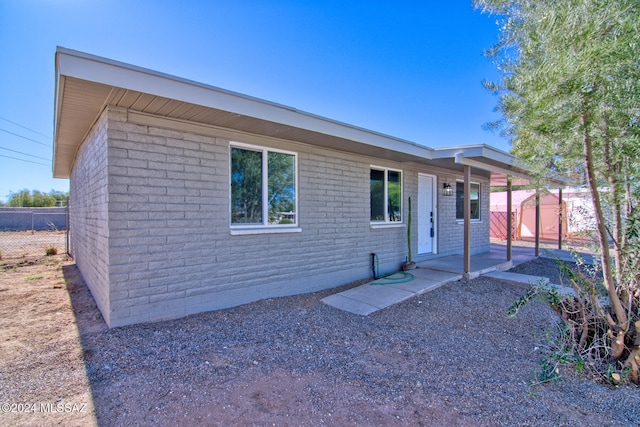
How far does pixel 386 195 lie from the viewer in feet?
23.4

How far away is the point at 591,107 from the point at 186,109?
398 centimetres

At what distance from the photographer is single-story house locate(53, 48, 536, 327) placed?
11.8 feet

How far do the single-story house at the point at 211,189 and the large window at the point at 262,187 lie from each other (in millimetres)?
19

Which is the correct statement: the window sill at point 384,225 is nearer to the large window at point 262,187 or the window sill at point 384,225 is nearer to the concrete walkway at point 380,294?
the concrete walkway at point 380,294

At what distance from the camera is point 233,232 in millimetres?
4578

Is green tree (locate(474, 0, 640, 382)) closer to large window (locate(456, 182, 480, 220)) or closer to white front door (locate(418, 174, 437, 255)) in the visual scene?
white front door (locate(418, 174, 437, 255))

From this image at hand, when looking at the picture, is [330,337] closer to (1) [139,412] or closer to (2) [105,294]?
(1) [139,412]

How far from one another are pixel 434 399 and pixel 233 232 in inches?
130

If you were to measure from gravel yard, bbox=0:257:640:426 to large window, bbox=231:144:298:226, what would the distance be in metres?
1.40

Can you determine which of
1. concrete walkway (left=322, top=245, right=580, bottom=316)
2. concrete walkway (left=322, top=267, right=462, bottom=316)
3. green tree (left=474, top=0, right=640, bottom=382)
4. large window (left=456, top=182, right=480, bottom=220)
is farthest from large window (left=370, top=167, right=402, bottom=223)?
green tree (left=474, top=0, right=640, bottom=382)

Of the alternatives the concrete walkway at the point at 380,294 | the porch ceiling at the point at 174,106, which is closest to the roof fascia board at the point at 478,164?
the porch ceiling at the point at 174,106

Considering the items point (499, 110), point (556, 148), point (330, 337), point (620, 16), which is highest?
point (620, 16)

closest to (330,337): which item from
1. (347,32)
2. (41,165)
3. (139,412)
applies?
(139,412)

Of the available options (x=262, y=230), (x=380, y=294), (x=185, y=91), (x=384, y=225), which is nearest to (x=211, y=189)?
(x=262, y=230)
